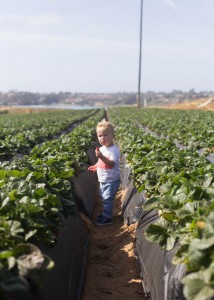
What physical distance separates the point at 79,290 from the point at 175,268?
1.55m

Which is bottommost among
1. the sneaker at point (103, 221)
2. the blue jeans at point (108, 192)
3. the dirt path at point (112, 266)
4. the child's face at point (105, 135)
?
the dirt path at point (112, 266)

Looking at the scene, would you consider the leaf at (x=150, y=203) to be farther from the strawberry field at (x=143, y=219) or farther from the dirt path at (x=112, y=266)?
the dirt path at (x=112, y=266)

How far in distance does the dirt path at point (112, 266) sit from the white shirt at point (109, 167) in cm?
84

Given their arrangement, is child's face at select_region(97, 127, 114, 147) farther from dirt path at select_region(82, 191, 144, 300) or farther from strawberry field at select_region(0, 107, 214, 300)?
dirt path at select_region(82, 191, 144, 300)

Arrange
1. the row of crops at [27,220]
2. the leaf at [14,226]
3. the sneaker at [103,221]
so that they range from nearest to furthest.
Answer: the row of crops at [27,220], the leaf at [14,226], the sneaker at [103,221]

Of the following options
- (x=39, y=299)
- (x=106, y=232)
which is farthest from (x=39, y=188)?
(x=106, y=232)

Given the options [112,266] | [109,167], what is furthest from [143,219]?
[109,167]

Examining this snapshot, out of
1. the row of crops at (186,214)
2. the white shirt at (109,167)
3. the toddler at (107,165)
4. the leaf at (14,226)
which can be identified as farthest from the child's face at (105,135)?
the leaf at (14,226)

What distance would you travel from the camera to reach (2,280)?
7.95ft

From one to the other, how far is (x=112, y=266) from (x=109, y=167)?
5.68ft

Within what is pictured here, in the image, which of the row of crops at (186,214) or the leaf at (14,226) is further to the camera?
the leaf at (14,226)

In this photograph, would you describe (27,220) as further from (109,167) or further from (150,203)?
(109,167)

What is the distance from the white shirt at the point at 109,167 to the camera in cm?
653

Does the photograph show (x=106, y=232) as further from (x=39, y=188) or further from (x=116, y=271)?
(x=39, y=188)
